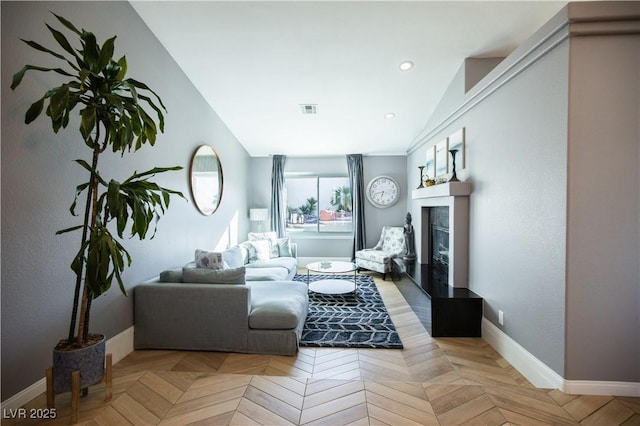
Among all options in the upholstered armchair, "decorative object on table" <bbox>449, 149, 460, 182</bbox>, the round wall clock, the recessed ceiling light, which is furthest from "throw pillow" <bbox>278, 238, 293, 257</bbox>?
the recessed ceiling light

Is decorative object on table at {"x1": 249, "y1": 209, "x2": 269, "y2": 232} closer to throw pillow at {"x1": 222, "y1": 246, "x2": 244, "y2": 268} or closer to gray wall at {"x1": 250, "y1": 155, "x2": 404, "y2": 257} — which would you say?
gray wall at {"x1": 250, "y1": 155, "x2": 404, "y2": 257}

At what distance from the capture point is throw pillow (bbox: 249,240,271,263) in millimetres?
4895

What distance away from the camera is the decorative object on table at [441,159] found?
12.6 ft

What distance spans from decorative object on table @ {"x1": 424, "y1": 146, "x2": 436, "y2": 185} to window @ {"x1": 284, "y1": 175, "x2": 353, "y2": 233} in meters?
2.04

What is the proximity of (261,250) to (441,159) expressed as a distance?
125 inches

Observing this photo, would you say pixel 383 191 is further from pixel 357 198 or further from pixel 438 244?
pixel 438 244

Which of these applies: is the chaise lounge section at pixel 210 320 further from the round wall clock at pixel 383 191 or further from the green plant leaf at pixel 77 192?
the round wall clock at pixel 383 191

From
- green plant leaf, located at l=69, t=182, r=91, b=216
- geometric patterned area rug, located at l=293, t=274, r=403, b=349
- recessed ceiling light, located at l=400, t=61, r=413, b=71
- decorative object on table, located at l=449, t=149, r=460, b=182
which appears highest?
recessed ceiling light, located at l=400, t=61, r=413, b=71

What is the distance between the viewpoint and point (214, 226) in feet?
14.6

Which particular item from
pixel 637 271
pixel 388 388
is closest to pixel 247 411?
pixel 388 388

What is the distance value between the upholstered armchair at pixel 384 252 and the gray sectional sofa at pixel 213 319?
9.34 feet

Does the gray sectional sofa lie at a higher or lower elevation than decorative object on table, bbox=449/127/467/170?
lower

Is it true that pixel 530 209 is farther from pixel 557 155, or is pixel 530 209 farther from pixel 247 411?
pixel 247 411

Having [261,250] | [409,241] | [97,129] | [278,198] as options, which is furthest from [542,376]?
[278,198]
